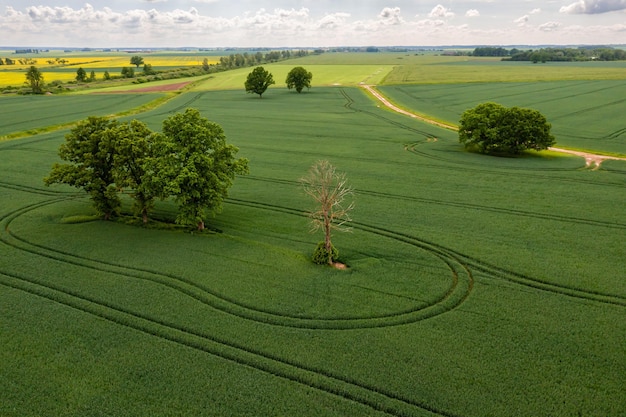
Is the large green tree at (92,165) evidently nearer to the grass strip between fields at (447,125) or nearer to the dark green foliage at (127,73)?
the grass strip between fields at (447,125)

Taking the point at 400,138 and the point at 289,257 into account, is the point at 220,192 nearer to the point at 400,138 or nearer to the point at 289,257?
the point at 289,257

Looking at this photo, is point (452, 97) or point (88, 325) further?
point (452, 97)

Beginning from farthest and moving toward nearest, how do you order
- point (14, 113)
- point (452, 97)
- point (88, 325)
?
point (452, 97)
point (14, 113)
point (88, 325)

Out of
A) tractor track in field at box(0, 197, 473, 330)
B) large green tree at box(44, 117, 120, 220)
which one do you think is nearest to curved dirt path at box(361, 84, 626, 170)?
tractor track in field at box(0, 197, 473, 330)

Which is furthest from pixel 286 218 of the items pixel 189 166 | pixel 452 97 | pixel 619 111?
pixel 452 97

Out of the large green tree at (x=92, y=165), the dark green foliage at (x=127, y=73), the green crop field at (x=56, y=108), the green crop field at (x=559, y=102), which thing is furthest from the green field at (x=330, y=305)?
the dark green foliage at (x=127, y=73)

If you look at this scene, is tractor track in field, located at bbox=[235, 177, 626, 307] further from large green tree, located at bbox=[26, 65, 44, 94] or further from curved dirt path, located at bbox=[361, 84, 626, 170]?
large green tree, located at bbox=[26, 65, 44, 94]
